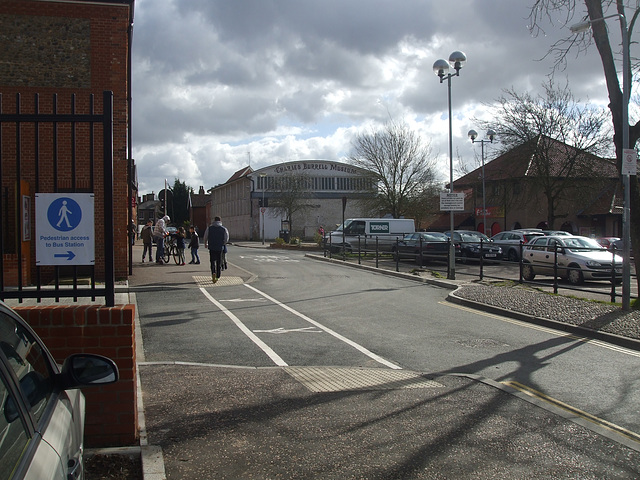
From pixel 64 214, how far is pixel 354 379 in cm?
354

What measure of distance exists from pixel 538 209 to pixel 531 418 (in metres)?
46.1

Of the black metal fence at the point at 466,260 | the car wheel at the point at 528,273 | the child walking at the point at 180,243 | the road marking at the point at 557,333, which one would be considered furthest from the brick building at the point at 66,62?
the car wheel at the point at 528,273

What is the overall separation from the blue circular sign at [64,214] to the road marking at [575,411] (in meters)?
4.57

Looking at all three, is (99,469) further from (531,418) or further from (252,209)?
(252,209)

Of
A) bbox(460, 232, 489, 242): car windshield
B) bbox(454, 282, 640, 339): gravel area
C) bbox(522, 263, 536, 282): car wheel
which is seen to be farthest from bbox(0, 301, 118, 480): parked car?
bbox(460, 232, 489, 242): car windshield

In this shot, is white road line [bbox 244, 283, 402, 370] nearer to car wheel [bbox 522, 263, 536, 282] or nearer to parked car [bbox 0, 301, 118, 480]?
parked car [bbox 0, 301, 118, 480]

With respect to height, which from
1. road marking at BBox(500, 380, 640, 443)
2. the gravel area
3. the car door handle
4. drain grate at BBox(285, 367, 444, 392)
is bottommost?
road marking at BBox(500, 380, 640, 443)

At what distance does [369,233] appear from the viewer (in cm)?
3388

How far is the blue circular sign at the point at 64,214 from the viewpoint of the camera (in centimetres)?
424

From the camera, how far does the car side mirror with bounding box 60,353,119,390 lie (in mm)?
2666

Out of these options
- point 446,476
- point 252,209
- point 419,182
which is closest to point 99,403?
point 446,476

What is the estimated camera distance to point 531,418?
522 centimetres

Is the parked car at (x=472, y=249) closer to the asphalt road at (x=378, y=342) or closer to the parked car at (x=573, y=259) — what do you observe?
the parked car at (x=573, y=259)

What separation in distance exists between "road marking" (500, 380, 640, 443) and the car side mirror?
412cm
